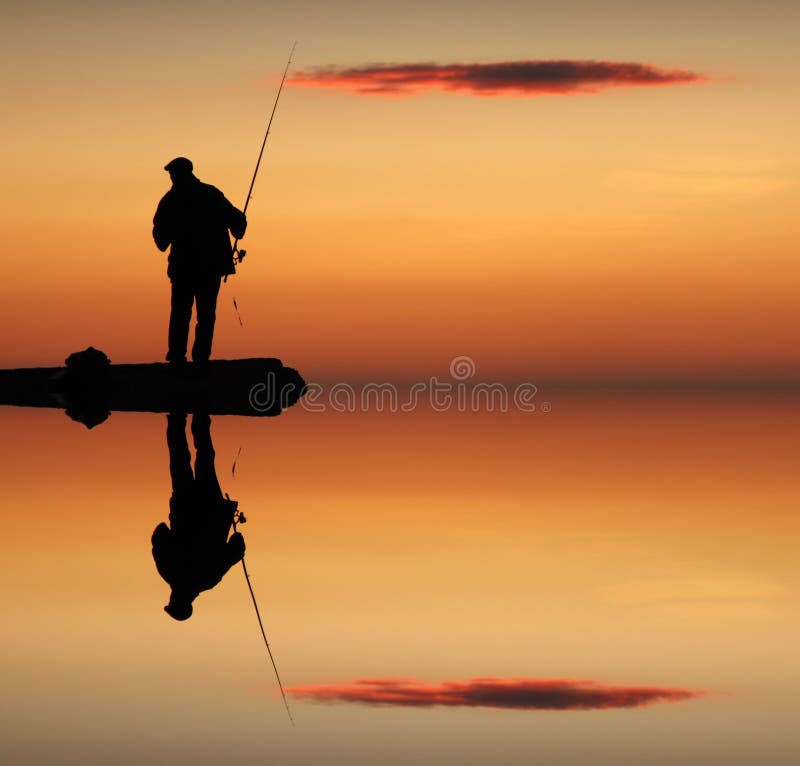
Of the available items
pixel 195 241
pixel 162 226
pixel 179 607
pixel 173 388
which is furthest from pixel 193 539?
pixel 173 388

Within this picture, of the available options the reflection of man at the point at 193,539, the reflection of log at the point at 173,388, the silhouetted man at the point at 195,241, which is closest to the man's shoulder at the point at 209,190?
the silhouetted man at the point at 195,241

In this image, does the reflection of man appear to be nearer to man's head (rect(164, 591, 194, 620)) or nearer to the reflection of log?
man's head (rect(164, 591, 194, 620))

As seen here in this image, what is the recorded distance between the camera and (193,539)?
1029 cm

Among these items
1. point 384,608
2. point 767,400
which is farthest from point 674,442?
point 767,400

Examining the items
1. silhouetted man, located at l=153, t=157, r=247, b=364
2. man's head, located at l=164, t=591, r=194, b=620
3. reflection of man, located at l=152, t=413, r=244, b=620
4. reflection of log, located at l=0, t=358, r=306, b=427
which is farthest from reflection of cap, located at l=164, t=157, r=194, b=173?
man's head, located at l=164, t=591, r=194, b=620

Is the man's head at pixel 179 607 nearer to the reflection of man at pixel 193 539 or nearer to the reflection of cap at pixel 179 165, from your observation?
the reflection of man at pixel 193 539

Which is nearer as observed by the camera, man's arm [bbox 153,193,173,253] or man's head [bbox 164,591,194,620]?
man's head [bbox 164,591,194,620]

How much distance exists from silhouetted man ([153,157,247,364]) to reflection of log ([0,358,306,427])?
787 mm

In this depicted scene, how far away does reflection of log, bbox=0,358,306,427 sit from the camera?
67.8ft

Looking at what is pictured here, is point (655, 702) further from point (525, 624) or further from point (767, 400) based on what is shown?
point (767, 400)

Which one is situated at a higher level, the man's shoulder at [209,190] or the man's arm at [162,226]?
the man's shoulder at [209,190]

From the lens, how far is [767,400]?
33906mm

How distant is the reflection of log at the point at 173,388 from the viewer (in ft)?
67.8

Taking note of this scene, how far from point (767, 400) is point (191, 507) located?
23.9 m
